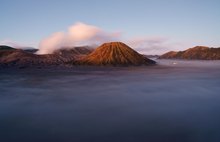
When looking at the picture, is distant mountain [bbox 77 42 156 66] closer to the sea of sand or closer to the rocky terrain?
the rocky terrain

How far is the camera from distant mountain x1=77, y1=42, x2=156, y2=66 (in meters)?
110

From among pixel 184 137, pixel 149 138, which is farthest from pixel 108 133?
pixel 184 137

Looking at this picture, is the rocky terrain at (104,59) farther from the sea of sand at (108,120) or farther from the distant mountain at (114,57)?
the sea of sand at (108,120)

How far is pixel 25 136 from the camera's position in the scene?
42.5ft

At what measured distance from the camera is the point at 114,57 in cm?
11400

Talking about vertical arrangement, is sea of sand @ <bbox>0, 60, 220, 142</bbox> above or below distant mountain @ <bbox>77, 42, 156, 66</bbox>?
below

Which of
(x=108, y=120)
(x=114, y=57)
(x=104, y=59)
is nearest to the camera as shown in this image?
(x=108, y=120)

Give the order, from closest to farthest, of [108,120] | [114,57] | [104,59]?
[108,120], [104,59], [114,57]

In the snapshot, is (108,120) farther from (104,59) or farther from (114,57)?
(114,57)

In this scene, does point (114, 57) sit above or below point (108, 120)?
above

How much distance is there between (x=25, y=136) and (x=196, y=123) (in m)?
11.0

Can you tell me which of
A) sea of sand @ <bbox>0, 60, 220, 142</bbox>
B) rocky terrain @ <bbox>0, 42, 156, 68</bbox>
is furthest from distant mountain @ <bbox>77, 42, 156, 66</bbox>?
sea of sand @ <bbox>0, 60, 220, 142</bbox>

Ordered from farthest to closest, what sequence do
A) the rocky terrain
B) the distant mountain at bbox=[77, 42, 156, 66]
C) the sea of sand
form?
1. the distant mountain at bbox=[77, 42, 156, 66]
2. the rocky terrain
3. the sea of sand

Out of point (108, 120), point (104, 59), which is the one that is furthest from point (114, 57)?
point (108, 120)
